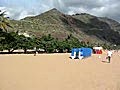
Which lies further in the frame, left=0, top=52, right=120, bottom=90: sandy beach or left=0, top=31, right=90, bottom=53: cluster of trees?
left=0, top=31, right=90, bottom=53: cluster of trees

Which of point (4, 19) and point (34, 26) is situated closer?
point (4, 19)

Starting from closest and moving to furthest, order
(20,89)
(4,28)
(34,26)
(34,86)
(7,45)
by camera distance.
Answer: (20,89) → (34,86) → (4,28) → (7,45) → (34,26)

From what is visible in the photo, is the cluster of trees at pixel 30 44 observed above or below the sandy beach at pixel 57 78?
above

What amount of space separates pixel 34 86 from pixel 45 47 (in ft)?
219

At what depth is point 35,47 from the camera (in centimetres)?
7762

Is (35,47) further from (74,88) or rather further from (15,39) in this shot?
(74,88)

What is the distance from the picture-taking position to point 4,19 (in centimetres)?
4097

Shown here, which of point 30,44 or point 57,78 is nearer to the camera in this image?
point 57,78

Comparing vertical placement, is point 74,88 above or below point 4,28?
below

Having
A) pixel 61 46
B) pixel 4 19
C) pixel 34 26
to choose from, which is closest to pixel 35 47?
pixel 61 46

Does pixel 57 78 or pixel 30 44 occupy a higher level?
pixel 30 44

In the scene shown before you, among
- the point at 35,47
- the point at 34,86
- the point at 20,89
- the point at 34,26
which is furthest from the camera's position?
the point at 34,26

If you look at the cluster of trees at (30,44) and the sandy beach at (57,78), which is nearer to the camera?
the sandy beach at (57,78)

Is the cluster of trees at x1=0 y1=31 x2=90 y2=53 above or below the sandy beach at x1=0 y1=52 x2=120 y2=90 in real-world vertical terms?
above
